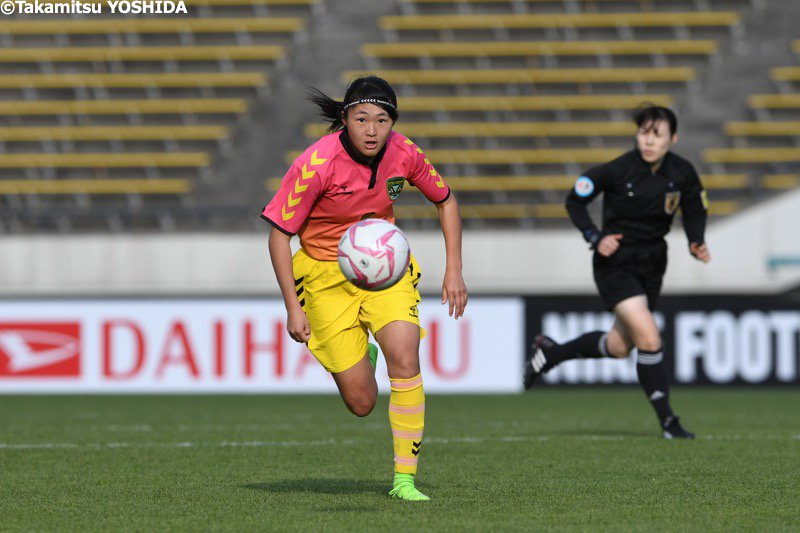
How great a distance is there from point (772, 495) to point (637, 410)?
6317 millimetres

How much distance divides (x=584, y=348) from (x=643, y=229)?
3.13 feet

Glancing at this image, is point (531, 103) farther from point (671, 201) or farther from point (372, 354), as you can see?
point (372, 354)

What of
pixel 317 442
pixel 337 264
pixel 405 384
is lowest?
pixel 317 442

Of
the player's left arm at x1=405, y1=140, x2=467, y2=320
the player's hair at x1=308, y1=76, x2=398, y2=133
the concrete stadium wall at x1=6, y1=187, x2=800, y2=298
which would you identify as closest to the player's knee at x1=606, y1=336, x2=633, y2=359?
the player's left arm at x1=405, y1=140, x2=467, y2=320

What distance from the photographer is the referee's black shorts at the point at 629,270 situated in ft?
28.8

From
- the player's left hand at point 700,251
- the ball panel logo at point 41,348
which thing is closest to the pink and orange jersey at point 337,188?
the player's left hand at point 700,251

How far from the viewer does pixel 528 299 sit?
15.6 metres

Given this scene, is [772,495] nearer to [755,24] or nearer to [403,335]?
[403,335]

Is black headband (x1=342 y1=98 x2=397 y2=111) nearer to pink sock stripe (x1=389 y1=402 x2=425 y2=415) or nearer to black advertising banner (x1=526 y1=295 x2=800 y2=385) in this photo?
pink sock stripe (x1=389 y1=402 x2=425 y2=415)

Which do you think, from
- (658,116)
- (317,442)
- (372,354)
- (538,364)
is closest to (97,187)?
(538,364)

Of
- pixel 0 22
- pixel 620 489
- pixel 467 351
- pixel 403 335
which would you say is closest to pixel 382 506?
pixel 403 335

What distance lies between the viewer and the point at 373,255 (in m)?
5.65

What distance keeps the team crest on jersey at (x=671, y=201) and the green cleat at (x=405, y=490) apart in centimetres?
→ 355

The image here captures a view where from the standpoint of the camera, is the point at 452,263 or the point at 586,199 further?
the point at 586,199
